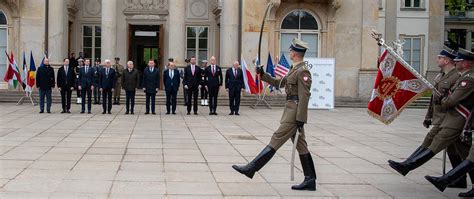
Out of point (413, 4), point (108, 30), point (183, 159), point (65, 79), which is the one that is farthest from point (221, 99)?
point (413, 4)

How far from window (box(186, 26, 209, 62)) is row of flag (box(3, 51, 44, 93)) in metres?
8.82

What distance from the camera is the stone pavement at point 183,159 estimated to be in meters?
8.37

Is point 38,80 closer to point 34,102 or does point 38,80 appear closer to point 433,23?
point 34,102

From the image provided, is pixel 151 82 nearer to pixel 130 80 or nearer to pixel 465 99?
pixel 130 80

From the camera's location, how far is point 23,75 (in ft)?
87.6

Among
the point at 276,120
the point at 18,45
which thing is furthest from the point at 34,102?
the point at 276,120

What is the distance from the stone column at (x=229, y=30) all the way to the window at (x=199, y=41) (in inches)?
122

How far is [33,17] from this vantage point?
28875 millimetres

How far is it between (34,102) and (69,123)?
9.61 m

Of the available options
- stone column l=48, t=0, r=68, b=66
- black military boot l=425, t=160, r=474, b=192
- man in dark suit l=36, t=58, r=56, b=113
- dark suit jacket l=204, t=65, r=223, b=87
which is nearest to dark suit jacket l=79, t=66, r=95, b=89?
man in dark suit l=36, t=58, r=56, b=113

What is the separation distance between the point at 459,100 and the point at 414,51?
37619 mm

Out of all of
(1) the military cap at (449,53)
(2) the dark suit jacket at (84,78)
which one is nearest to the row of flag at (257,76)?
(2) the dark suit jacket at (84,78)

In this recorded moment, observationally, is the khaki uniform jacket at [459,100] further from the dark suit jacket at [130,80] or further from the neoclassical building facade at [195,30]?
the neoclassical building facade at [195,30]

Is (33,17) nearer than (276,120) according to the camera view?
No
